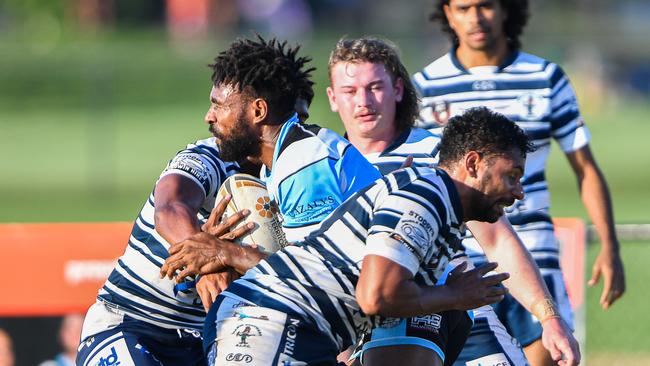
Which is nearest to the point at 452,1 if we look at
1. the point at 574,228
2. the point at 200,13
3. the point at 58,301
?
the point at 574,228

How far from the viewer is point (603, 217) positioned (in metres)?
7.26

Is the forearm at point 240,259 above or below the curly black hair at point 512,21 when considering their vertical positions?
below

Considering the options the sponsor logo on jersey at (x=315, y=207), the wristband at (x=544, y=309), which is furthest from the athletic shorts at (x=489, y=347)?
the sponsor logo on jersey at (x=315, y=207)

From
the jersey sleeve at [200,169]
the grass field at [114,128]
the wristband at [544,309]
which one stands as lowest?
the grass field at [114,128]

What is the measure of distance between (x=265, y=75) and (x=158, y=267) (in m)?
0.98

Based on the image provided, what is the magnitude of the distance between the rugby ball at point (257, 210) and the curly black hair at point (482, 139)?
840 millimetres

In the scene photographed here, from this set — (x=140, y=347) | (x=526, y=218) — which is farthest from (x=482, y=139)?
(x=526, y=218)

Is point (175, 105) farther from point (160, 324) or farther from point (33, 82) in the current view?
point (160, 324)

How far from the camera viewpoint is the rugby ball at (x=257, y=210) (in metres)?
5.17

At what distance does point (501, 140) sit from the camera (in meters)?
4.68

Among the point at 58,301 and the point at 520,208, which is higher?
the point at 520,208

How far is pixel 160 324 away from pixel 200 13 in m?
40.0

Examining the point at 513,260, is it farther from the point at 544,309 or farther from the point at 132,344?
the point at 132,344

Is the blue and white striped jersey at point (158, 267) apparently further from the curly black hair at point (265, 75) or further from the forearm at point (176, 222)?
the curly black hair at point (265, 75)
